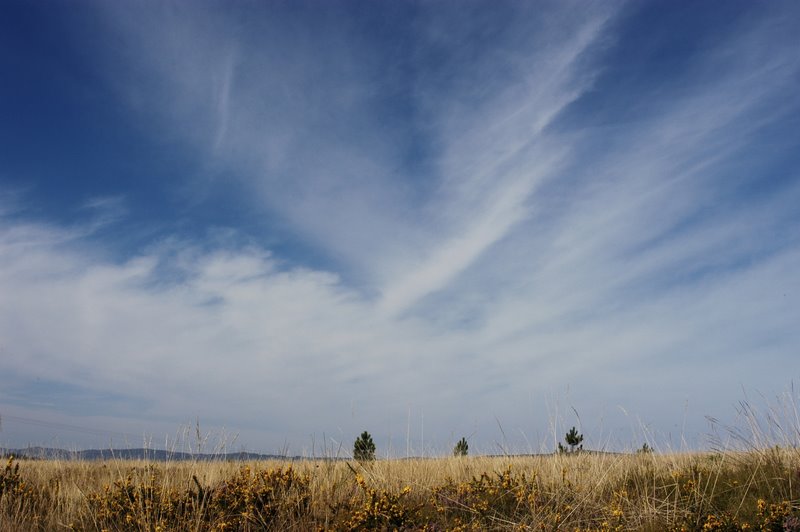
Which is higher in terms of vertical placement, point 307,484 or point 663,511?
point 307,484

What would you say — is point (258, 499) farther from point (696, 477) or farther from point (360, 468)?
point (696, 477)

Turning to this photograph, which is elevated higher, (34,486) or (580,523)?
(34,486)

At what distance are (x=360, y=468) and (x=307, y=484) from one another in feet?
5.90

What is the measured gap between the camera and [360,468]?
7883mm

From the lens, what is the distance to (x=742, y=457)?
8320mm

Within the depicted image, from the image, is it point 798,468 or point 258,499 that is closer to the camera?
point 258,499

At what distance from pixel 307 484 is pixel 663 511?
398 cm

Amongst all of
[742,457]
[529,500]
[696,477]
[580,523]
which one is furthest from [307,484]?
[742,457]

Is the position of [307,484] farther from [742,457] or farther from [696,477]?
[742,457]

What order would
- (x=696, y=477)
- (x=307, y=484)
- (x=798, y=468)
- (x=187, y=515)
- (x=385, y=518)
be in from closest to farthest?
(x=385, y=518), (x=187, y=515), (x=307, y=484), (x=798, y=468), (x=696, y=477)

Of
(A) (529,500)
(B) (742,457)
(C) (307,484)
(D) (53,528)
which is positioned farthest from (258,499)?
(B) (742,457)

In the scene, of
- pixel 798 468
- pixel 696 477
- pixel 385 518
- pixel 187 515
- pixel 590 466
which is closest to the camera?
pixel 385 518

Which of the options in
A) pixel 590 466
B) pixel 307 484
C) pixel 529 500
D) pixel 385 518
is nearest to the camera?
pixel 385 518

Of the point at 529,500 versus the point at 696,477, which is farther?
the point at 696,477
